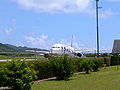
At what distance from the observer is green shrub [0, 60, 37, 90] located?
42.7ft

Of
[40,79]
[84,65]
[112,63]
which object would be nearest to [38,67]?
[40,79]

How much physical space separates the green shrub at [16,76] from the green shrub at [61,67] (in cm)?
667

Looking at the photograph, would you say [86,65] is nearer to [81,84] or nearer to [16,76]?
[81,84]

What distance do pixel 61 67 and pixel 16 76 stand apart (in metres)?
7.30

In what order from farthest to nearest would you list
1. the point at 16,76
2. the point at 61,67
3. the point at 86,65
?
1. the point at 86,65
2. the point at 61,67
3. the point at 16,76

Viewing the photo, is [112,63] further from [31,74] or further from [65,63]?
[31,74]

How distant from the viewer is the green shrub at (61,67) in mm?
20125

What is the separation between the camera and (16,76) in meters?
13.2

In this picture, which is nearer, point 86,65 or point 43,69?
point 43,69

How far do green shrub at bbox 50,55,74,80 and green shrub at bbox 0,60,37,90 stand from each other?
6.67m

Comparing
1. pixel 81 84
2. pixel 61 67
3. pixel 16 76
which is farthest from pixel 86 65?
pixel 16 76

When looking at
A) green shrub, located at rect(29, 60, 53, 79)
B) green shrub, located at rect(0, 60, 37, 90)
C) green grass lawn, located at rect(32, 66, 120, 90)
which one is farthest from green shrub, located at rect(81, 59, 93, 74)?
green shrub, located at rect(0, 60, 37, 90)

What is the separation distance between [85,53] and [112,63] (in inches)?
185

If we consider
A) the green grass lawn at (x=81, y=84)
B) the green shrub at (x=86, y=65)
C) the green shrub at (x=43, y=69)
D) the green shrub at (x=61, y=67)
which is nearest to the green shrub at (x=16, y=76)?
the green grass lawn at (x=81, y=84)
